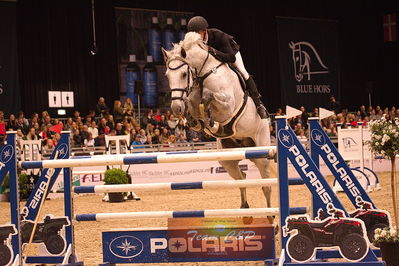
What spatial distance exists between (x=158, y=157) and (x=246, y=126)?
1733mm

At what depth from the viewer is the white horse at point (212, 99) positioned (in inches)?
191

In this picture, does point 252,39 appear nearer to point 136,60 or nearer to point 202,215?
point 136,60

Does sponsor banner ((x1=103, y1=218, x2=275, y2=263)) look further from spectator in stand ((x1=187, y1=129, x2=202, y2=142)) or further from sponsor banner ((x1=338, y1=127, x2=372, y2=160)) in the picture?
spectator in stand ((x1=187, y1=129, x2=202, y2=142))

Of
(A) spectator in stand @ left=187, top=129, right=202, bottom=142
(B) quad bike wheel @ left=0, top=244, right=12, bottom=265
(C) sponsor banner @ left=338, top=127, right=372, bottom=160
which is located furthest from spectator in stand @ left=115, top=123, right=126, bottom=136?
(B) quad bike wheel @ left=0, top=244, right=12, bottom=265

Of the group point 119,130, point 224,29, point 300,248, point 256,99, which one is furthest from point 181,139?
point 300,248

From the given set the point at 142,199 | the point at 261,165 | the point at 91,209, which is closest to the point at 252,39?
the point at 142,199

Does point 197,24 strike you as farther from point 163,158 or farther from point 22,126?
point 22,126

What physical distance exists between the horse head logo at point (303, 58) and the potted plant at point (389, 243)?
16.9m

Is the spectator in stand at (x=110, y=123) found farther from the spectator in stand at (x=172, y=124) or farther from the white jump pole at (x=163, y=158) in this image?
the white jump pole at (x=163, y=158)

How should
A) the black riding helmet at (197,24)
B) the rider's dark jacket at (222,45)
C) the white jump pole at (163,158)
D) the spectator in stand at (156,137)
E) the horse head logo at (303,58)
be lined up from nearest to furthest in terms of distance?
1. the white jump pole at (163,158)
2. the black riding helmet at (197,24)
3. the rider's dark jacket at (222,45)
4. the spectator in stand at (156,137)
5. the horse head logo at (303,58)

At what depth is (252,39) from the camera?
19.6 m

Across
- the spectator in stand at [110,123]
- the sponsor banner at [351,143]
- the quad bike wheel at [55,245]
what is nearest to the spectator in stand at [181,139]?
the spectator in stand at [110,123]

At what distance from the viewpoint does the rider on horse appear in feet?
17.0

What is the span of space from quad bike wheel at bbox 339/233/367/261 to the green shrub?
716cm
